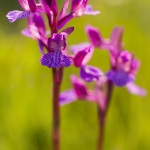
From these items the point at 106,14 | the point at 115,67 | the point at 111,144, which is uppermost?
the point at 115,67

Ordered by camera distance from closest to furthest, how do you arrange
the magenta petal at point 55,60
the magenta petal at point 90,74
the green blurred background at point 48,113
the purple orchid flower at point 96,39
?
the magenta petal at point 55,60 → the magenta petal at point 90,74 → the purple orchid flower at point 96,39 → the green blurred background at point 48,113

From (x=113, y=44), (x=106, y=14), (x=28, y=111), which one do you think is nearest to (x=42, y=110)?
(x=28, y=111)

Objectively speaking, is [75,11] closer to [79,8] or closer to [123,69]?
[79,8]

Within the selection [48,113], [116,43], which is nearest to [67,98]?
[116,43]

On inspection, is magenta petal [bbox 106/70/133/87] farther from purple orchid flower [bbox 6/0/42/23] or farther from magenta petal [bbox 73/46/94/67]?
purple orchid flower [bbox 6/0/42/23]

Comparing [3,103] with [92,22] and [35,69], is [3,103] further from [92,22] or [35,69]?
[92,22]

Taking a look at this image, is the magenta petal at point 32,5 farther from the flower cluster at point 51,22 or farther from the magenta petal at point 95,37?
the magenta petal at point 95,37

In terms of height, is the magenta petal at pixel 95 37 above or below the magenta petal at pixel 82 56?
below

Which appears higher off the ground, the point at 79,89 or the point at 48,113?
the point at 79,89

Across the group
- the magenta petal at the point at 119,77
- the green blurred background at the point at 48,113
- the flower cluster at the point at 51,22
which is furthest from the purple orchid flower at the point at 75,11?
the green blurred background at the point at 48,113
